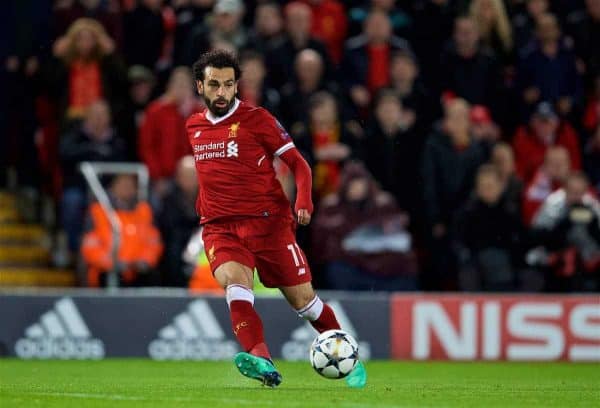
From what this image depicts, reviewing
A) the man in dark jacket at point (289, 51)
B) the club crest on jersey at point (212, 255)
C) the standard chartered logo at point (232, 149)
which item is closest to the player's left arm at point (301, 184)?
the standard chartered logo at point (232, 149)

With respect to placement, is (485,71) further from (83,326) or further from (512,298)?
(83,326)

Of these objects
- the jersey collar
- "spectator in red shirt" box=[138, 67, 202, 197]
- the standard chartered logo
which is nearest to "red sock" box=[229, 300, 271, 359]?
the standard chartered logo

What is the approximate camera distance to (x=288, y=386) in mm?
10484

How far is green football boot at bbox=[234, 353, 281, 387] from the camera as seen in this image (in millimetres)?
9375

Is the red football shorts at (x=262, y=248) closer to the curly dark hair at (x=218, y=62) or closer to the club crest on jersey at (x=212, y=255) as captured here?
the club crest on jersey at (x=212, y=255)

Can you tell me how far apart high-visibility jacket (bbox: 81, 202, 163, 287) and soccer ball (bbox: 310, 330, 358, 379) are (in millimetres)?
6656

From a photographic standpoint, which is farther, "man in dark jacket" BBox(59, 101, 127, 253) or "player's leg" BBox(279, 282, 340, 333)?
"man in dark jacket" BBox(59, 101, 127, 253)

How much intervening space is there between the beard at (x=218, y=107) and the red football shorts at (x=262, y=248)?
2.42 feet

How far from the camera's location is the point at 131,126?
17266 millimetres

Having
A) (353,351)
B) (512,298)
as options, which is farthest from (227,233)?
(512,298)

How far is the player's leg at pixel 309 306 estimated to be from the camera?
33.3ft

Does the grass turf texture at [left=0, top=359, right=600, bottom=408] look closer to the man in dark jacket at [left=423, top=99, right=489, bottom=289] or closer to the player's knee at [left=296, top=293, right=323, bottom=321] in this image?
the player's knee at [left=296, top=293, right=323, bottom=321]

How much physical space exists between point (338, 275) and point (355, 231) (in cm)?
54

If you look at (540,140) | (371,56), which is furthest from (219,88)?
(540,140)
